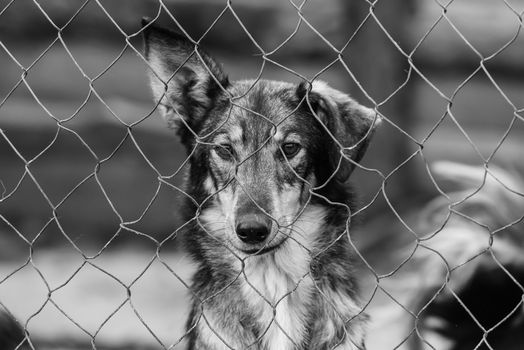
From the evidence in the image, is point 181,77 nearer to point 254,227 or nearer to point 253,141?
point 253,141

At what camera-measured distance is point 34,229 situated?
26.9 ft

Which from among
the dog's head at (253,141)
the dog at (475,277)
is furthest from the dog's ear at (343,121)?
the dog at (475,277)

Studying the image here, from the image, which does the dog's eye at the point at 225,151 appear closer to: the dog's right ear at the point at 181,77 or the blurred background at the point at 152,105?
the dog's right ear at the point at 181,77

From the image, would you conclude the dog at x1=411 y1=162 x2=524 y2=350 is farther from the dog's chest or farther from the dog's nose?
the dog's nose

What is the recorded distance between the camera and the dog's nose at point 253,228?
3973mm

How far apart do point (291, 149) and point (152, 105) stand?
3938 millimetres

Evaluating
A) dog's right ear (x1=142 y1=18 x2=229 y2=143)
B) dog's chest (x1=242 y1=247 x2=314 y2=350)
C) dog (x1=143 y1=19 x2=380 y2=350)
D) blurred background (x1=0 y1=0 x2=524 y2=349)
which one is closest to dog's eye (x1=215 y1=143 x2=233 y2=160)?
dog (x1=143 y1=19 x2=380 y2=350)

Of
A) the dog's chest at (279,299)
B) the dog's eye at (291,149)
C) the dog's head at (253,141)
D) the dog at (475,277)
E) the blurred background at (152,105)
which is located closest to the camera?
the dog's head at (253,141)

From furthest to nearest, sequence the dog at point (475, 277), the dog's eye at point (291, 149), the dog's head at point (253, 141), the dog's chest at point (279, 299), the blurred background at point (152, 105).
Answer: the blurred background at point (152, 105)
the dog at point (475, 277)
the dog's eye at point (291, 149)
the dog's chest at point (279, 299)
the dog's head at point (253, 141)

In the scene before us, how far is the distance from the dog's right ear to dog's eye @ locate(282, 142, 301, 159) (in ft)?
1.43

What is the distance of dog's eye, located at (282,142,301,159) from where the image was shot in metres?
4.33

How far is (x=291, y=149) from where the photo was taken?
434cm

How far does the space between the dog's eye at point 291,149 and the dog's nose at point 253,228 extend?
0.46 m

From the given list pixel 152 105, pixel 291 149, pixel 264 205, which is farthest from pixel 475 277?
pixel 152 105
